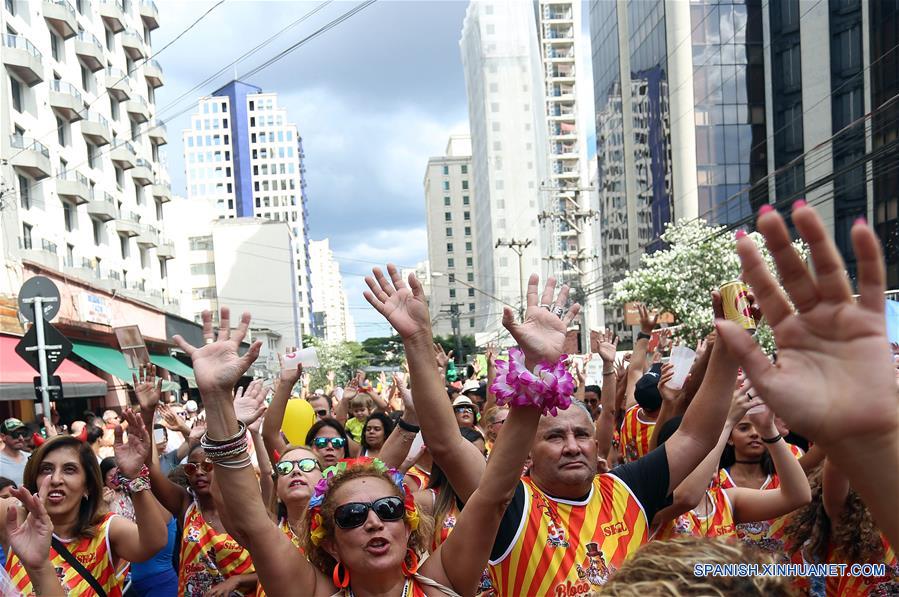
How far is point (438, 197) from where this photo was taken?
124125 mm

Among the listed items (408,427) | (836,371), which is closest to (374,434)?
(408,427)

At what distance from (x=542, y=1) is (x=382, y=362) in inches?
1839

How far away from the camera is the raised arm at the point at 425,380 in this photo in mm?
2750

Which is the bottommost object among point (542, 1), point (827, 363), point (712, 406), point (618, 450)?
point (618, 450)

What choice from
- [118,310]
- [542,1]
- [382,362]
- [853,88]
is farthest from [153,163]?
[542,1]

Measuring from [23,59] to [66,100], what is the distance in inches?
135

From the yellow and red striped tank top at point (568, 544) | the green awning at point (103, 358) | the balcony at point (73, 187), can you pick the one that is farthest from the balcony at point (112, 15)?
the yellow and red striped tank top at point (568, 544)

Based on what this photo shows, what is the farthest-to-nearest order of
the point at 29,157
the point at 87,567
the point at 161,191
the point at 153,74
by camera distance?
1. the point at 161,191
2. the point at 153,74
3. the point at 29,157
4. the point at 87,567

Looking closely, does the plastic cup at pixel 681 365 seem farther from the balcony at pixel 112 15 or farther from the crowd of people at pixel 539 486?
the balcony at pixel 112 15

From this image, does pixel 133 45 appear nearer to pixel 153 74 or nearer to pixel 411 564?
pixel 153 74

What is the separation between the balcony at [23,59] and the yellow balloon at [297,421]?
72.1ft

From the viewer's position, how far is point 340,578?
270 centimetres

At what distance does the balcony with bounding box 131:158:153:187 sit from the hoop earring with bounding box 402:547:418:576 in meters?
37.1

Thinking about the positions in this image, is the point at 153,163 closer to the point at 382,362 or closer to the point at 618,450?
the point at 618,450
